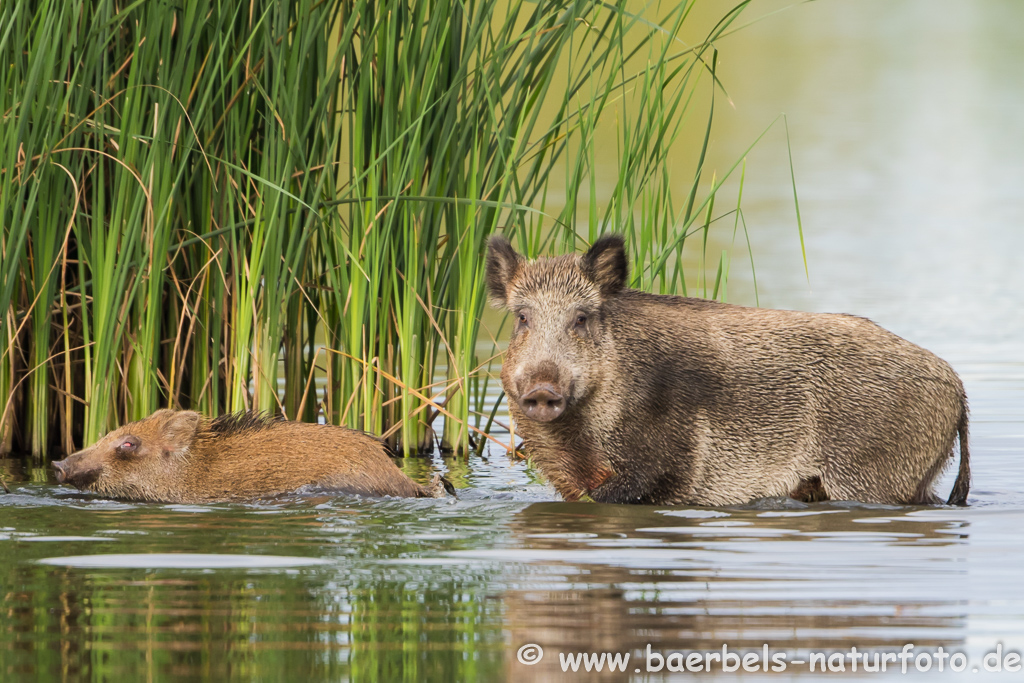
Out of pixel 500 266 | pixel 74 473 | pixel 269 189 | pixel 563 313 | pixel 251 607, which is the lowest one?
pixel 251 607

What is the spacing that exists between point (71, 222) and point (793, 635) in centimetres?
492

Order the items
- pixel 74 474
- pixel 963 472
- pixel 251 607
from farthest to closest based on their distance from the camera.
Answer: pixel 74 474 < pixel 963 472 < pixel 251 607

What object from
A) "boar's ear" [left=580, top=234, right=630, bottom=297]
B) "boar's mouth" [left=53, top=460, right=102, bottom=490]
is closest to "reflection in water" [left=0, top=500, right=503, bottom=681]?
"boar's mouth" [left=53, top=460, right=102, bottom=490]

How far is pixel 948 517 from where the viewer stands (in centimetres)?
746

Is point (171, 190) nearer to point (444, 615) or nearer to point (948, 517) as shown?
point (444, 615)

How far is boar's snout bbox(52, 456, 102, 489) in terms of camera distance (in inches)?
327

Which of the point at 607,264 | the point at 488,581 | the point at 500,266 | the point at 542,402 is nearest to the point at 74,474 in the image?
the point at 500,266

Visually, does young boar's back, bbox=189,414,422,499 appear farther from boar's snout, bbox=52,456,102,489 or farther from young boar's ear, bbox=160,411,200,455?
boar's snout, bbox=52,456,102,489

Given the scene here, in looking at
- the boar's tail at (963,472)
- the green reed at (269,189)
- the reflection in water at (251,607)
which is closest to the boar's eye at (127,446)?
the green reed at (269,189)

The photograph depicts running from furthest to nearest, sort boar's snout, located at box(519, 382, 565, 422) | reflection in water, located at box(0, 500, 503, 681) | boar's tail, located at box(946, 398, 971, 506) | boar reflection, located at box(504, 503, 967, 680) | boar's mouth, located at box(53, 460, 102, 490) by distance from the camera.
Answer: boar's mouth, located at box(53, 460, 102, 490) < boar's tail, located at box(946, 398, 971, 506) < boar's snout, located at box(519, 382, 565, 422) < boar reflection, located at box(504, 503, 967, 680) < reflection in water, located at box(0, 500, 503, 681)

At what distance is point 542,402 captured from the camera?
733 centimetres

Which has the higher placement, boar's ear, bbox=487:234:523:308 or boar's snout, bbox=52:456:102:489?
boar's ear, bbox=487:234:523:308

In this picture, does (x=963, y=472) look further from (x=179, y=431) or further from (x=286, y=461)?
(x=179, y=431)

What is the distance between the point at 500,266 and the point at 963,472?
246 centimetres
